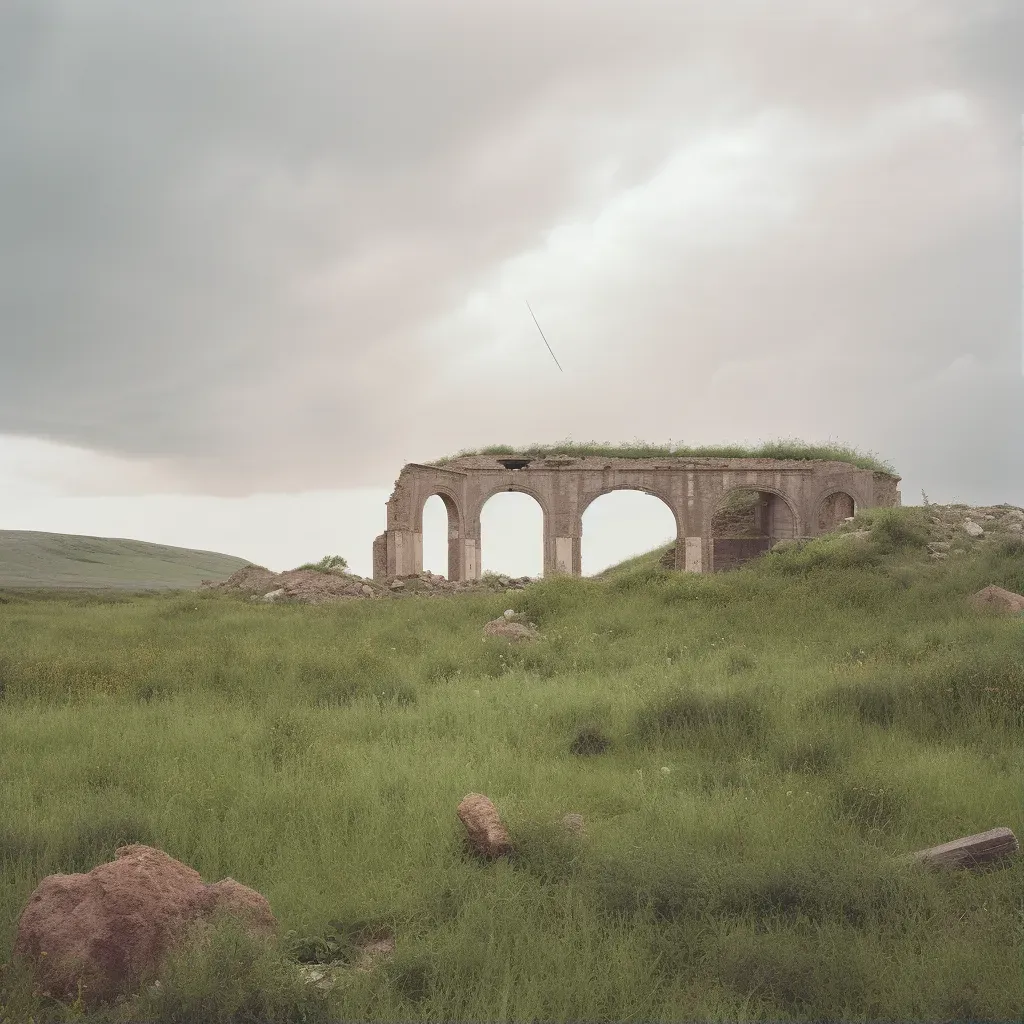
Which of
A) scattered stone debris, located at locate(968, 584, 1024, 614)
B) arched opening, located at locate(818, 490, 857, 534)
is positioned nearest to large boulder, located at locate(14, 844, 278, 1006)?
scattered stone debris, located at locate(968, 584, 1024, 614)

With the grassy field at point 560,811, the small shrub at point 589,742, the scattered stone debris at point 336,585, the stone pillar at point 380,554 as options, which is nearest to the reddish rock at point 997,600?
the grassy field at point 560,811

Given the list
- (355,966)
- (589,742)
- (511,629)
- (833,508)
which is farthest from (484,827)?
(833,508)

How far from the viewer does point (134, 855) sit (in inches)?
156

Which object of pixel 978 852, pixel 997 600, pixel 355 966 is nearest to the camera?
pixel 355 966

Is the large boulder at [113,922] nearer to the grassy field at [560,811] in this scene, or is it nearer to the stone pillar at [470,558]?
the grassy field at [560,811]

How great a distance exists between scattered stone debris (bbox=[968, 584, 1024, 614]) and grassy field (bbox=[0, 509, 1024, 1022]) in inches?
22.5

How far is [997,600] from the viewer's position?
11773 millimetres

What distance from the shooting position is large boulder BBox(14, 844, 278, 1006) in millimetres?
3525

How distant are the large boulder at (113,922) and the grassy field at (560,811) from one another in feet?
0.43

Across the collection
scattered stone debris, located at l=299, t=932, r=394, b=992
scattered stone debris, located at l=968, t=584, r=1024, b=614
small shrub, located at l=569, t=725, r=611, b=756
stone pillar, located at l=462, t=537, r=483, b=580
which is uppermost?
stone pillar, located at l=462, t=537, r=483, b=580

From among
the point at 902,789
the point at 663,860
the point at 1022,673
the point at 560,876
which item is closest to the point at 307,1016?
the point at 560,876

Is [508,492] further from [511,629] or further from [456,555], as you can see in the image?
[511,629]

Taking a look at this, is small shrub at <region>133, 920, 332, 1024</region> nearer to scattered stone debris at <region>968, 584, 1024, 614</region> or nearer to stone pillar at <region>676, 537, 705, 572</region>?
scattered stone debris at <region>968, 584, 1024, 614</region>

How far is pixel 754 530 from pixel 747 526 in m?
0.37
